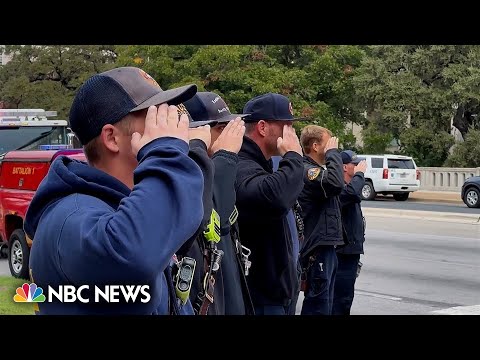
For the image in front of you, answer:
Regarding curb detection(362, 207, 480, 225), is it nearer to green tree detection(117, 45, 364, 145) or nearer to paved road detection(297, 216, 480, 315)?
paved road detection(297, 216, 480, 315)

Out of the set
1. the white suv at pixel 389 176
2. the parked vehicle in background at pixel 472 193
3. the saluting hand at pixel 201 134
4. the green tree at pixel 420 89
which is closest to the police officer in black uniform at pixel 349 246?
the saluting hand at pixel 201 134

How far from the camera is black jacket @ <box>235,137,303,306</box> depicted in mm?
4023

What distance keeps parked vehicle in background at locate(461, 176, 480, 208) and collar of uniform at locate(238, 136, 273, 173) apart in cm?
2083

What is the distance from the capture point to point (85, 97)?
7.30 ft

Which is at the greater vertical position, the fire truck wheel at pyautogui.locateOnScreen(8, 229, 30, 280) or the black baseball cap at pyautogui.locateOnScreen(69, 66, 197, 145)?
the black baseball cap at pyautogui.locateOnScreen(69, 66, 197, 145)

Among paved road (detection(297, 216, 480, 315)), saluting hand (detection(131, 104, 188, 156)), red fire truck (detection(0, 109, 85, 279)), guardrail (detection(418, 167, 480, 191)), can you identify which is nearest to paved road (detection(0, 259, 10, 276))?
red fire truck (detection(0, 109, 85, 279))

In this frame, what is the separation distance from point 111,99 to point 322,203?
12.8 feet

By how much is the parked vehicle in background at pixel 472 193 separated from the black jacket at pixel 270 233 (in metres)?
21.1

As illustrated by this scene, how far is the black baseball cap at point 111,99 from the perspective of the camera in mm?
2174

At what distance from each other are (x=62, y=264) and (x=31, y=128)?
41.2ft
